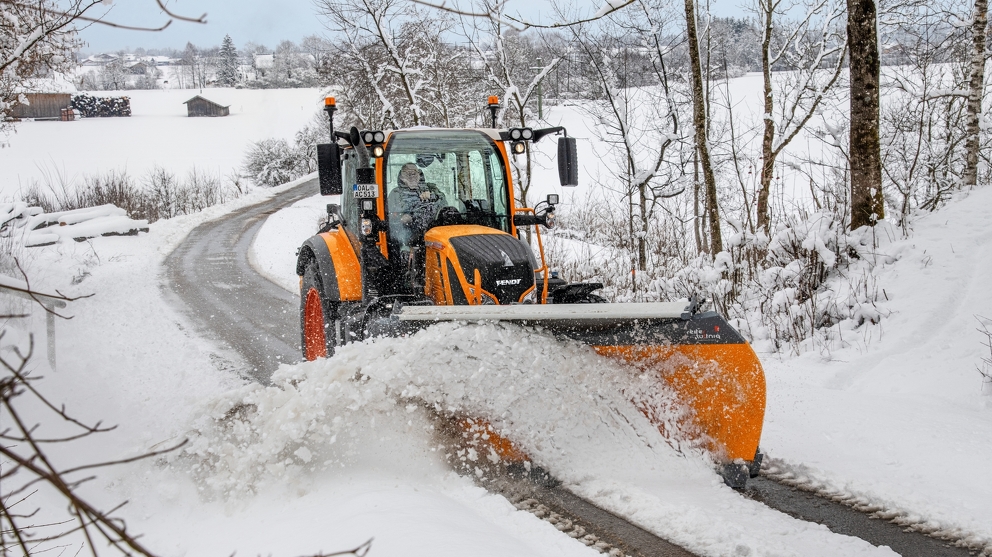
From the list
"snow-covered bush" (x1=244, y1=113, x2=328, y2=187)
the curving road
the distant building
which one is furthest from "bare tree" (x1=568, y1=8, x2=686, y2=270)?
"snow-covered bush" (x1=244, y1=113, x2=328, y2=187)

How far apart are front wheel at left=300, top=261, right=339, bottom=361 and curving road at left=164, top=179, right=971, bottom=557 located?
1.58 ft

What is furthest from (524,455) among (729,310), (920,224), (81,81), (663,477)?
(81,81)

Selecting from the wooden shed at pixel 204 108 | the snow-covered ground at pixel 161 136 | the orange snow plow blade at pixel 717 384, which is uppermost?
the wooden shed at pixel 204 108

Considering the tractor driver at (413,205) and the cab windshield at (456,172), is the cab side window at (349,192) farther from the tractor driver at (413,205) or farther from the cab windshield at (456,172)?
the cab windshield at (456,172)

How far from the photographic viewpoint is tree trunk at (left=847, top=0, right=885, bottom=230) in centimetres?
676

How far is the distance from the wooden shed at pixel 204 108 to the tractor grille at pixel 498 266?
213ft

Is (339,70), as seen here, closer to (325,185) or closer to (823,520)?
(325,185)

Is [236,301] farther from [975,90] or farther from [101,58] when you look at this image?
[975,90]

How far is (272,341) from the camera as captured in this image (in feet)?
Answer: 25.3

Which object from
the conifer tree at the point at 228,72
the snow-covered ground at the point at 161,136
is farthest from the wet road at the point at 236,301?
the conifer tree at the point at 228,72

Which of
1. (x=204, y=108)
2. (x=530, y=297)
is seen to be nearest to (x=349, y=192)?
(x=530, y=297)

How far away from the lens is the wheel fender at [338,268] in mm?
5410

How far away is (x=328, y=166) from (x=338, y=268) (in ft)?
2.73

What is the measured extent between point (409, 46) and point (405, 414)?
1519cm
